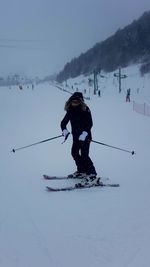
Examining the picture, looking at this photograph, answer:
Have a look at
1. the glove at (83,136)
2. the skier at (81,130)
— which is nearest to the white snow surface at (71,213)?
the skier at (81,130)

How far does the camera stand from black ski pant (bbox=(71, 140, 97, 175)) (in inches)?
328

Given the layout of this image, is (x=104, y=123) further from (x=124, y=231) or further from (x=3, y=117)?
(x=124, y=231)

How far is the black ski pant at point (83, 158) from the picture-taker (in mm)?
8320

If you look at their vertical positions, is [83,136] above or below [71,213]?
above

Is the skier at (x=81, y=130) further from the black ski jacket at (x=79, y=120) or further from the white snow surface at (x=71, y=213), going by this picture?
the white snow surface at (x=71, y=213)

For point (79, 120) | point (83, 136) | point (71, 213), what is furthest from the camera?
point (79, 120)

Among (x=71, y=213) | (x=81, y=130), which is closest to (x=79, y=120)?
(x=81, y=130)

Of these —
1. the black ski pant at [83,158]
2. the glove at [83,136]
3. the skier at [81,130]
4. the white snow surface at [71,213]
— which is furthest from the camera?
the black ski pant at [83,158]

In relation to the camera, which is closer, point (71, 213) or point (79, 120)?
point (71, 213)

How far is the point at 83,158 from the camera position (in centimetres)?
840

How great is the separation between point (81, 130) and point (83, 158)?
52 cm

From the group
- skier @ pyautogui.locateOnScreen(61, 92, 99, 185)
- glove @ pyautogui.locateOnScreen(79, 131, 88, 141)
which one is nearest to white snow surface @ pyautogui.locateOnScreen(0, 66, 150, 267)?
skier @ pyautogui.locateOnScreen(61, 92, 99, 185)

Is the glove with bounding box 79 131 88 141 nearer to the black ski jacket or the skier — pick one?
the skier

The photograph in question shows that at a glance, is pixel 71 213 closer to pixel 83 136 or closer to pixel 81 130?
Result: pixel 83 136
